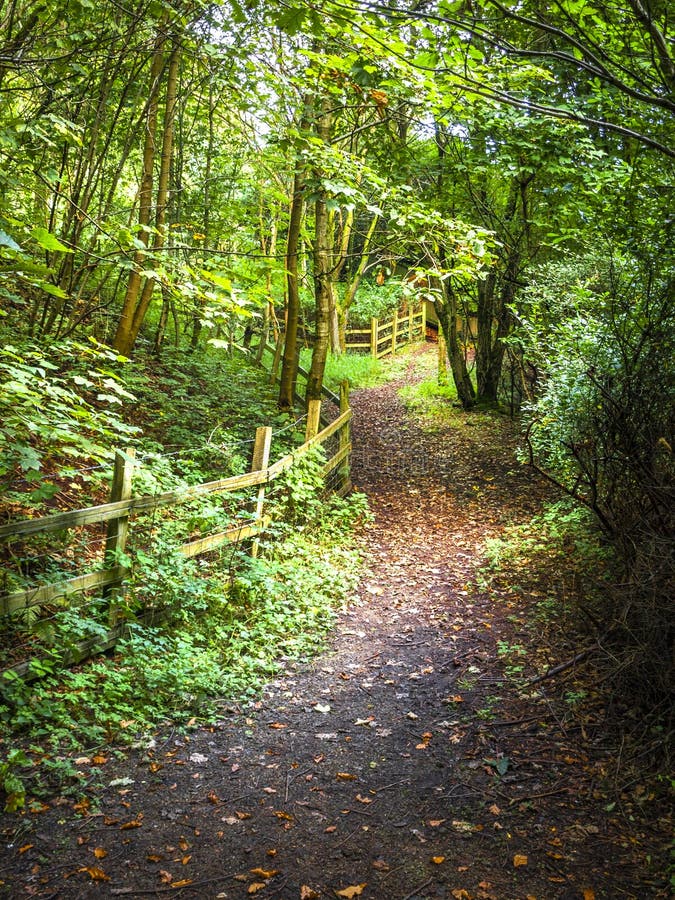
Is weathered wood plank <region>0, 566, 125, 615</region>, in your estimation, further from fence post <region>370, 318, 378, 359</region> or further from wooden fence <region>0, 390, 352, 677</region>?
fence post <region>370, 318, 378, 359</region>

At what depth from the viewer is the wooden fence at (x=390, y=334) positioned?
995 inches

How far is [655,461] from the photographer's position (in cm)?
452

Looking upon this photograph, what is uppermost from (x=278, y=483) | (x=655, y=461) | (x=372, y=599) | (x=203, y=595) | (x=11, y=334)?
(x=11, y=334)

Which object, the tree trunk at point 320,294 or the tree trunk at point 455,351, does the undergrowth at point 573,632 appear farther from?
the tree trunk at point 455,351

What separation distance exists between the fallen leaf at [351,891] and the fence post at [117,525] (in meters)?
2.58

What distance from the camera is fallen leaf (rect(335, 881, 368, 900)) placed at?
292 cm

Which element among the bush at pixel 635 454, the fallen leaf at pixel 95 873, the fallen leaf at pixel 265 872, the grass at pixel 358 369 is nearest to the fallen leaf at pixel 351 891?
the fallen leaf at pixel 265 872

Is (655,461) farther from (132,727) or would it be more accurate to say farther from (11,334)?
(11,334)

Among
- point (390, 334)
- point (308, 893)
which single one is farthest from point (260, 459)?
point (390, 334)

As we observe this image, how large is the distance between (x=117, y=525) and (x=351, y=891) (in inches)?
117

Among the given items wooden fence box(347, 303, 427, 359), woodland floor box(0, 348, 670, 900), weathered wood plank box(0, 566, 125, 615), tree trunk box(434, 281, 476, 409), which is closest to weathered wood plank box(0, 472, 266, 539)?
weathered wood plank box(0, 566, 125, 615)

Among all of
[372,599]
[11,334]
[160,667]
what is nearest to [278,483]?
[372,599]

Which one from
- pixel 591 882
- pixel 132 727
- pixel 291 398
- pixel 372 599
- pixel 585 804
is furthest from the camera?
pixel 291 398

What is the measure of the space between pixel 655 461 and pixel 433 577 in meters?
3.64
